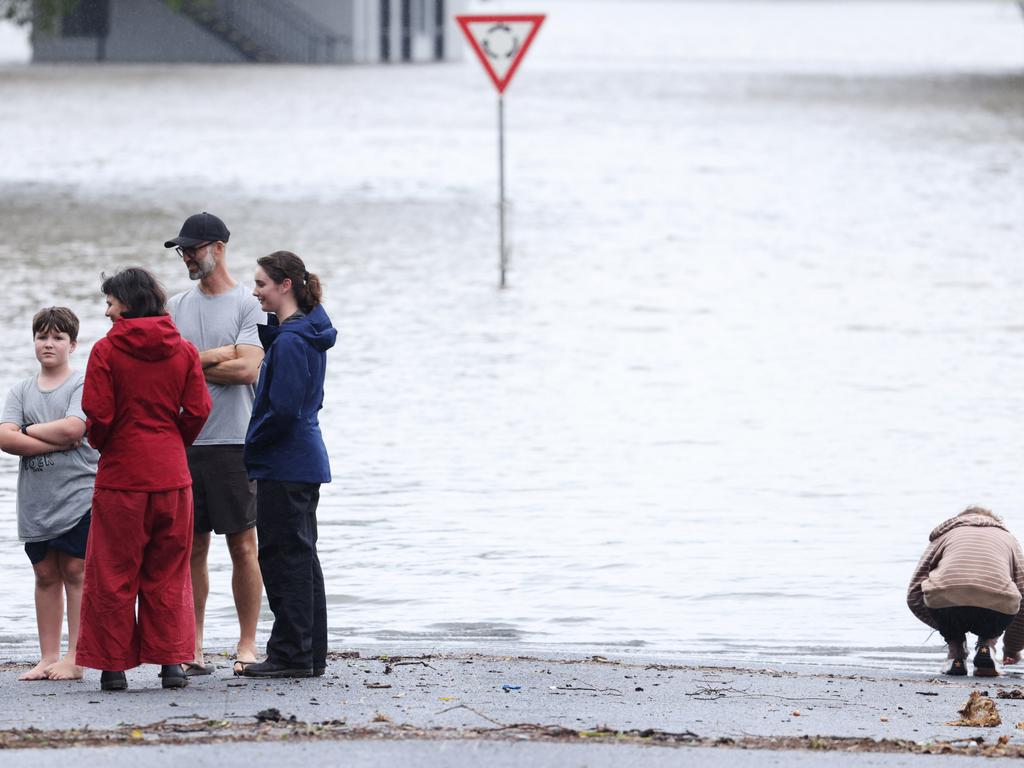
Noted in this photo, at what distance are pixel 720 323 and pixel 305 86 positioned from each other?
115 ft

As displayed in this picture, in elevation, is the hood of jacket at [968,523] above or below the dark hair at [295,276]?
below

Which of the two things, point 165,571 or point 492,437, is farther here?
point 492,437

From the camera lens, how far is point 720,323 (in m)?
17.1

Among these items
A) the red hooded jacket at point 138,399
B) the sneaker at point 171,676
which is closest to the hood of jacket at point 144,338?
the red hooded jacket at point 138,399

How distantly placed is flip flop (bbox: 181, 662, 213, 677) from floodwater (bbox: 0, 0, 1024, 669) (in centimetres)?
89

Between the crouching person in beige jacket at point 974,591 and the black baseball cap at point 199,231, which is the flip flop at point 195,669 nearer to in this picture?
the black baseball cap at point 199,231

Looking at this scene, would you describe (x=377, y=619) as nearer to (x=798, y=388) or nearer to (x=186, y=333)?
(x=186, y=333)

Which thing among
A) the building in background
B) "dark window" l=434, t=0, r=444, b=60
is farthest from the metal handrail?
"dark window" l=434, t=0, r=444, b=60

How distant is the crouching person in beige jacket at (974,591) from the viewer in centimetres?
733

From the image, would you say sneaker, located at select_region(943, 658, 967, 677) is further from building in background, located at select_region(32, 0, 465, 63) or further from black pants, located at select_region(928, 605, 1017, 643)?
building in background, located at select_region(32, 0, 465, 63)

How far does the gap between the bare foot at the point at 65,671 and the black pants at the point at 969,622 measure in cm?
311

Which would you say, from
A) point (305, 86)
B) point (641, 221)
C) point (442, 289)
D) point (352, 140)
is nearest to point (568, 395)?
point (442, 289)

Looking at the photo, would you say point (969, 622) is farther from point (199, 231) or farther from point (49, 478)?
point (49, 478)

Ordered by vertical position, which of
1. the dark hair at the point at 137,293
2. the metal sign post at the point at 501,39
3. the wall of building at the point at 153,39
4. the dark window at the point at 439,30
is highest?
the dark window at the point at 439,30
